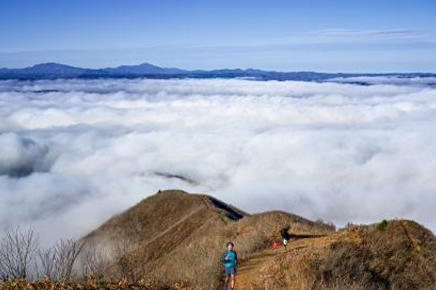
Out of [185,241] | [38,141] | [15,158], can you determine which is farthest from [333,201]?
[38,141]

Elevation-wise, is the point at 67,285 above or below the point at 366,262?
above

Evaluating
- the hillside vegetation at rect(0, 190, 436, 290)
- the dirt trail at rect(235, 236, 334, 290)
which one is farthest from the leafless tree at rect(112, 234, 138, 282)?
the dirt trail at rect(235, 236, 334, 290)

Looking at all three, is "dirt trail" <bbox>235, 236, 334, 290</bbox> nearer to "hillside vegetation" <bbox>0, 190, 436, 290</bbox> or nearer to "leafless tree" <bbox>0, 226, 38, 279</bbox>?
"hillside vegetation" <bbox>0, 190, 436, 290</bbox>

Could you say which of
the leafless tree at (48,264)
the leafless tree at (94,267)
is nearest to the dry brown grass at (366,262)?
the leafless tree at (94,267)

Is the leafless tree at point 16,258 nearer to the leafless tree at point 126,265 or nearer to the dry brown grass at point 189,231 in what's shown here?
the leafless tree at point 126,265

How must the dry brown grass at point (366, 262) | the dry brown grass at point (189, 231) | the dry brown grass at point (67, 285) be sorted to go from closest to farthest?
the dry brown grass at point (67, 285) → the dry brown grass at point (366, 262) → the dry brown grass at point (189, 231)

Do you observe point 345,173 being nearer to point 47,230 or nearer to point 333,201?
point 333,201

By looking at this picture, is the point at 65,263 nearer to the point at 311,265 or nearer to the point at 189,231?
the point at 311,265

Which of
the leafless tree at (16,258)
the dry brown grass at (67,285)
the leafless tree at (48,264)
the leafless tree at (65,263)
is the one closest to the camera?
the dry brown grass at (67,285)

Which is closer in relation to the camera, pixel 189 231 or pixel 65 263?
pixel 65 263

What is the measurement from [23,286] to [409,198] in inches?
4026

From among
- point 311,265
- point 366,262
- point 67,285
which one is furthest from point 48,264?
point 366,262

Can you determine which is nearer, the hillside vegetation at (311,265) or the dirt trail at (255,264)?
the hillside vegetation at (311,265)

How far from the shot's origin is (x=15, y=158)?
555 ft
